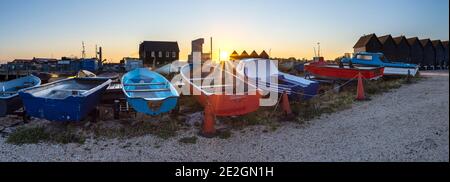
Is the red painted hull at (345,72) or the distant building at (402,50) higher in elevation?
the distant building at (402,50)

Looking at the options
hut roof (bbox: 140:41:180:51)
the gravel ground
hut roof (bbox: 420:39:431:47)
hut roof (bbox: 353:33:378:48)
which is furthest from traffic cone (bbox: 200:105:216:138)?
hut roof (bbox: 140:41:180:51)

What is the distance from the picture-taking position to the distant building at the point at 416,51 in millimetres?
38469

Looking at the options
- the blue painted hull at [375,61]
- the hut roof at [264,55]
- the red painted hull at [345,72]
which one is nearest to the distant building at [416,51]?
the hut roof at [264,55]

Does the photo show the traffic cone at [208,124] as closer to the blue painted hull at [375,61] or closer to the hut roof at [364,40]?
the blue painted hull at [375,61]

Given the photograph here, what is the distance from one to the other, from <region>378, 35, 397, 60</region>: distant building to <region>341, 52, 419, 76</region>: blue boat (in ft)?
65.8

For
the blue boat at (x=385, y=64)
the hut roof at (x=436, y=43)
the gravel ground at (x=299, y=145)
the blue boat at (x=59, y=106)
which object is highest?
the hut roof at (x=436, y=43)

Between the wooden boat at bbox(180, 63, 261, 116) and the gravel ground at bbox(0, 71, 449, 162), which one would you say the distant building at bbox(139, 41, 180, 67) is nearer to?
the wooden boat at bbox(180, 63, 261, 116)

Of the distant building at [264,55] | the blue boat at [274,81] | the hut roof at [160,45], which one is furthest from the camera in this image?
the hut roof at [160,45]

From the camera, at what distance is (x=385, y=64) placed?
1791cm

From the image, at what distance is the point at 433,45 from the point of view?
40.8m

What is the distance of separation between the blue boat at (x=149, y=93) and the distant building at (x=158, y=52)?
47.5m

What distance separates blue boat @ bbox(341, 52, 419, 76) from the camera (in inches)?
681

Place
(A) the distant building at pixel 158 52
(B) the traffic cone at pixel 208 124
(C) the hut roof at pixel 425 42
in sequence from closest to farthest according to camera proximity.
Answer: (B) the traffic cone at pixel 208 124 < (C) the hut roof at pixel 425 42 < (A) the distant building at pixel 158 52

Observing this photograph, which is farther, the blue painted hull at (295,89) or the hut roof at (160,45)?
the hut roof at (160,45)
